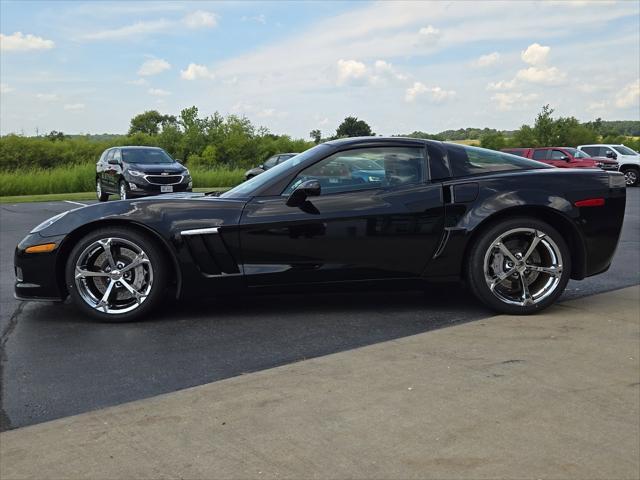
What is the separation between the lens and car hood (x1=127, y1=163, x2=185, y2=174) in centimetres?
1816

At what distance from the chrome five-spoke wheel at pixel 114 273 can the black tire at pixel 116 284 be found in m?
0.01

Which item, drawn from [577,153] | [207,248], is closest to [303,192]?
[207,248]

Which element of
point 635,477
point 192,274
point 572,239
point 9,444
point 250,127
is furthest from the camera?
point 250,127

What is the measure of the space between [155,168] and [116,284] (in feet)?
46.4

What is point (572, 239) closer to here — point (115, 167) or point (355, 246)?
point (355, 246)

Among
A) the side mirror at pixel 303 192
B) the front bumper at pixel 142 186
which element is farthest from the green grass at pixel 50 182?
the side mirror at pixel 303 192

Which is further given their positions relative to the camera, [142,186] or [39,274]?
[142,186]

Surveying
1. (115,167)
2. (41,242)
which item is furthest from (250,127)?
(41,242)

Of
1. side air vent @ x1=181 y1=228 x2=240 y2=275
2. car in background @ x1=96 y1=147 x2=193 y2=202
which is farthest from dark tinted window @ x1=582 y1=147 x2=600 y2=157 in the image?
side air vent @ x1=181 y1=228 x2=240 y2=275

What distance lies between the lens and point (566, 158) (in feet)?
81.8

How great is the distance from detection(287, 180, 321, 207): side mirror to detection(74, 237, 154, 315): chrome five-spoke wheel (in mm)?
1078

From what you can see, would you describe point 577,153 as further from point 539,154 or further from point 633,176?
point 633,176

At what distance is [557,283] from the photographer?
15.8ft

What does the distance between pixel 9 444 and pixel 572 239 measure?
3910 millimetres
